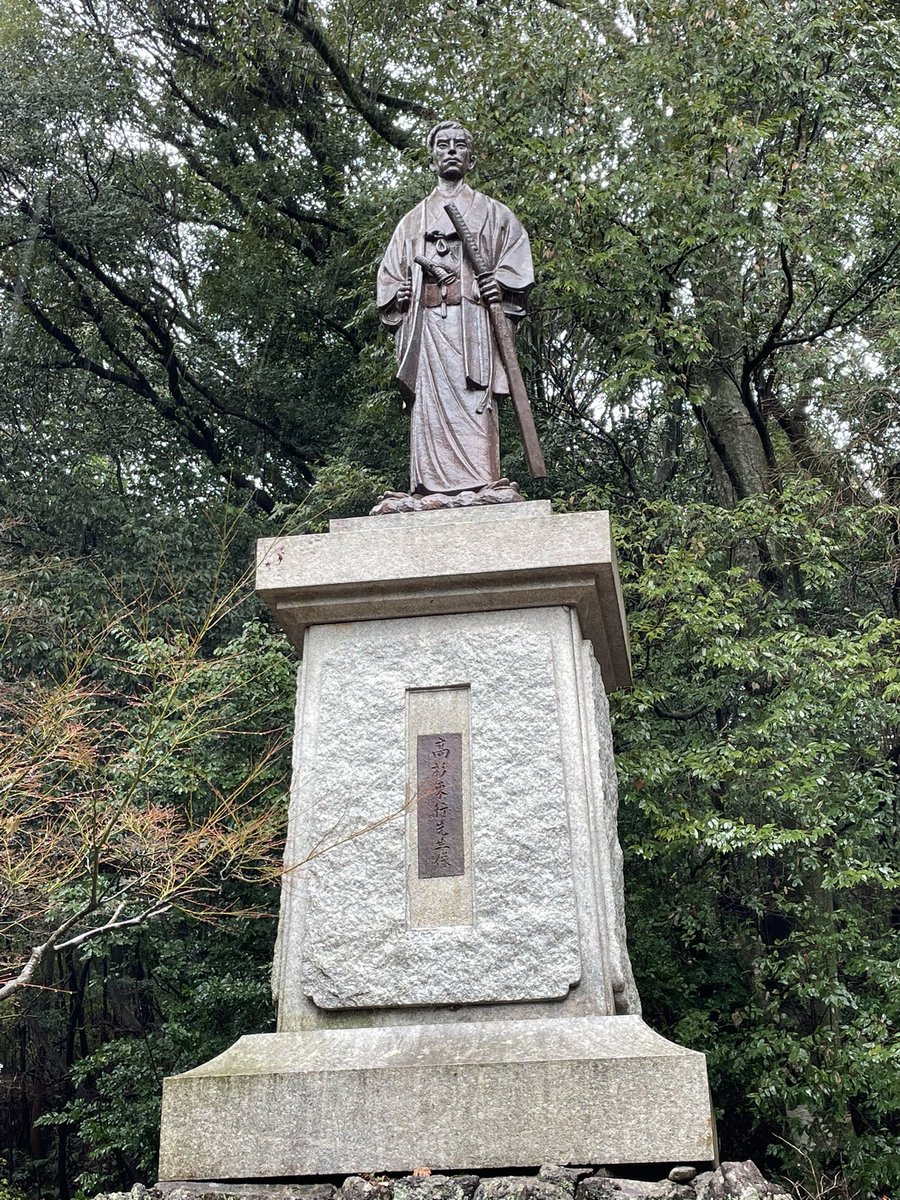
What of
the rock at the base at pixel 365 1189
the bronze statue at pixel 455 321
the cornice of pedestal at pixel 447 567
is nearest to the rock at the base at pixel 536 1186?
the rock at the base at pixel 365 1189

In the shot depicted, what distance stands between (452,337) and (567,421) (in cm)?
530

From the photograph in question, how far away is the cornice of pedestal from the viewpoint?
4660mm

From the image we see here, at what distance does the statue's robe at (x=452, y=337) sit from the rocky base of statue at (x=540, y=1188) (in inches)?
102

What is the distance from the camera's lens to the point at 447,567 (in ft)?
15.4

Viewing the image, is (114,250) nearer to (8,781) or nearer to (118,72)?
(118,72)

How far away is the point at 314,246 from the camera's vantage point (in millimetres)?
13047

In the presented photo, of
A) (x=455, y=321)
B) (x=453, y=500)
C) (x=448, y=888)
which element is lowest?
(x=448, y=888)

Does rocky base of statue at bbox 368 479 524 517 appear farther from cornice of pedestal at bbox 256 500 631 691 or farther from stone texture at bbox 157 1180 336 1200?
stone texture at bbox 157 1180 336 1200

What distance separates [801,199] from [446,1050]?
6510mm

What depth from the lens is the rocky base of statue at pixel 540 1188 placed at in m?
3.48

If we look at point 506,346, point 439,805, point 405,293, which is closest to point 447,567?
point 439,805

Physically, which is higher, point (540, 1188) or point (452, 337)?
point (452, 337)

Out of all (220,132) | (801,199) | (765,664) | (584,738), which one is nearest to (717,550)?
→ (765,664)

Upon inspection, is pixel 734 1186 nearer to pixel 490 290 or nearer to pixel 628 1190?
pixel 628 1190
